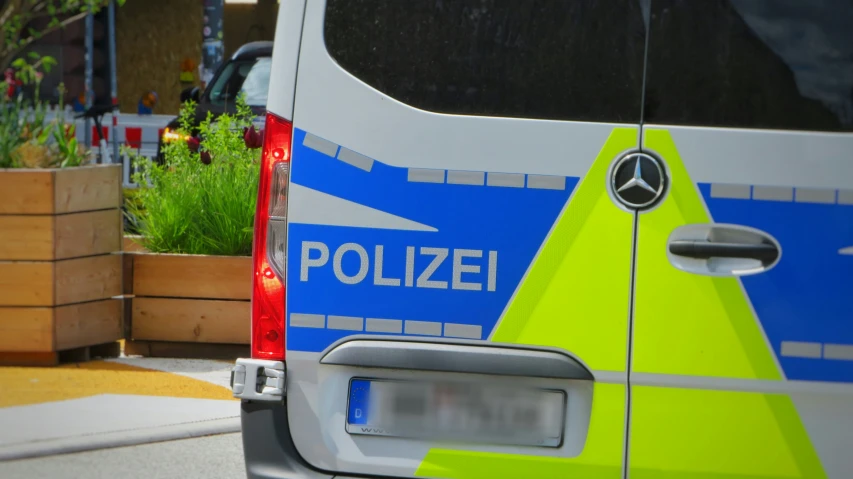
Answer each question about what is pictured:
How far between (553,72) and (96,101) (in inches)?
862

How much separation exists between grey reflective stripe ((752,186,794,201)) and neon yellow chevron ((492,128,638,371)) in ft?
0.98

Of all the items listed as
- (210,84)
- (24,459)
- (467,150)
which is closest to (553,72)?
(467,150)

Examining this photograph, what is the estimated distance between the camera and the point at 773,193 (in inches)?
125

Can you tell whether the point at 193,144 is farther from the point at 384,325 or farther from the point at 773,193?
the point at 773,193

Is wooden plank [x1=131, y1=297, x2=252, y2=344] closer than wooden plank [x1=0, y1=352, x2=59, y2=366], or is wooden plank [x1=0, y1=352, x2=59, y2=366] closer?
wooden plank [x1=0, y1=352, x2=59, y2=366]

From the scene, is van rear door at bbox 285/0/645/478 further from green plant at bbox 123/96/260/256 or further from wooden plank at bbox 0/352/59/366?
green plant at bbox 123/96/260/256

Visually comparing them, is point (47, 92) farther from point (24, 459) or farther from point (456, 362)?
point (456, 362)

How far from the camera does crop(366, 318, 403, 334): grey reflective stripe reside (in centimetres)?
334

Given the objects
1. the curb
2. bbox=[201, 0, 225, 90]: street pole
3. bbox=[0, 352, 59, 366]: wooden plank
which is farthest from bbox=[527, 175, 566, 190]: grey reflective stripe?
bbox=[201, 0, 225, 90]: street pole

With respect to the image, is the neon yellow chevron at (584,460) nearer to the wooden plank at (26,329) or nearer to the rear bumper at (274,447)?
the rear bumper at (274,447)

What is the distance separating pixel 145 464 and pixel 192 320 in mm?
2066

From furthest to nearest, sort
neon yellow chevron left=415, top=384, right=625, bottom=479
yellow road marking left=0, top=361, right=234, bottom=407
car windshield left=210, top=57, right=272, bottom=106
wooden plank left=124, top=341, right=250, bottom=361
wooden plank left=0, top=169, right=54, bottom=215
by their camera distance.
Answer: car windshield left=210, top=57, right=272, bottom=106, wooden plank left=124, top=341, right=250, bottom=361, wooden plank left=0, top=169, right=54, bottom=215, yellow road marking left=0, top=361, right=234, bottom=407, neon yellow chevron left=415, top=384, right=625, bottom=479

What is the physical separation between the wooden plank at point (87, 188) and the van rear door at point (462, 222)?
154 inches

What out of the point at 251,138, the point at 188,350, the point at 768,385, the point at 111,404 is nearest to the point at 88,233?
the point at 188,350
